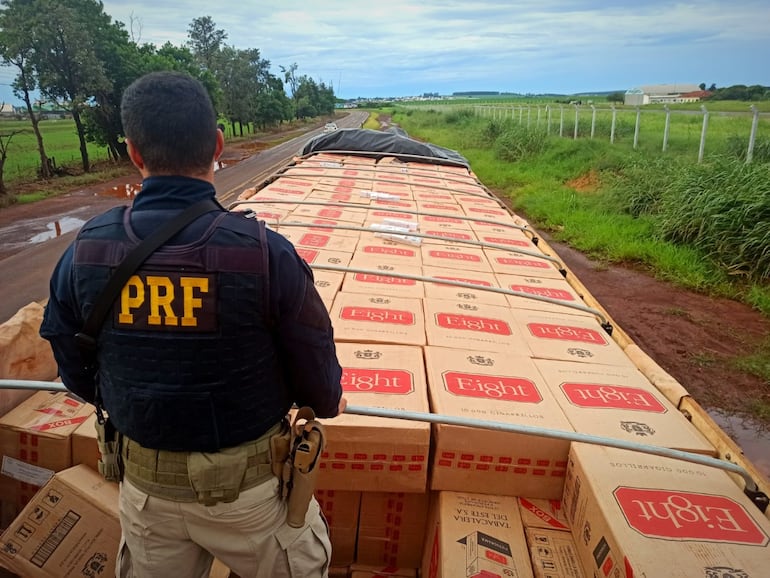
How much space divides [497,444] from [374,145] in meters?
7.96

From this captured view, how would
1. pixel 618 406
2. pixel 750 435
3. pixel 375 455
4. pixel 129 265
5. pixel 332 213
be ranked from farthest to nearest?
pixel 332 213 → pixel 750 435 → pixel 618 406 → pixel 375 455 → pixel 129 265

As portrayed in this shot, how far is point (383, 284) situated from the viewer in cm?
328

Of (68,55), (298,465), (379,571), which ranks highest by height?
(68,55)

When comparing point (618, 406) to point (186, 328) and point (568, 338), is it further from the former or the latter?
point (186, 328)

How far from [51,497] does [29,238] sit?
8600 mm

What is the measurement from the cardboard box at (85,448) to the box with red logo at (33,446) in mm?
19

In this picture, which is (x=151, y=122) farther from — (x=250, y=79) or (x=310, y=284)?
(x=250, y=79)

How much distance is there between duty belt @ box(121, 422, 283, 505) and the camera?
123 centimetres

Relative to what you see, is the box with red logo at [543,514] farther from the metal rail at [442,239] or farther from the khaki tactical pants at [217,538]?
the metal rail at [442,239]

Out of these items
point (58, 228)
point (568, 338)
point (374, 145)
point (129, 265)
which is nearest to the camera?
point (129, 265)

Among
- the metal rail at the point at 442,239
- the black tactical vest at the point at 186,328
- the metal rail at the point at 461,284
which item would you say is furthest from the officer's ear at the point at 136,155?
the metal rail at the point at 442,239

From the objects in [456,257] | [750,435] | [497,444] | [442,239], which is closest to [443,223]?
[442,239]

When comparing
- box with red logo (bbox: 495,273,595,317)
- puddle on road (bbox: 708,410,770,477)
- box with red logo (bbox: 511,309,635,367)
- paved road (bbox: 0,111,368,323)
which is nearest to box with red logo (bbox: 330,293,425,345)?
box with red logo (bbox: 511,309,635,367)

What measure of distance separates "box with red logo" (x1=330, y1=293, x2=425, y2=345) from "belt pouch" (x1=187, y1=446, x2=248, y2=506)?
1.21 meters
